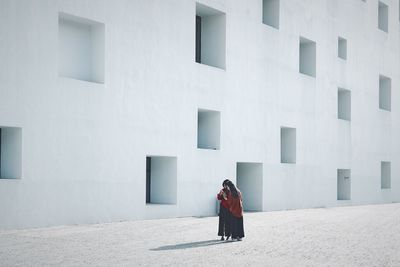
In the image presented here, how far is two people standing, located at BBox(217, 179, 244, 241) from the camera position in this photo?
15.1m

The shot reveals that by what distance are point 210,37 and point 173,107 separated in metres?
4.47

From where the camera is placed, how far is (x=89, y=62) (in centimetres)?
1991

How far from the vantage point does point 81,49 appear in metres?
19.8

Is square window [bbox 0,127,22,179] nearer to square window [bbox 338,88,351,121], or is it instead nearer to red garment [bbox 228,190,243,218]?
red garment [bbox 228,190,243,218]

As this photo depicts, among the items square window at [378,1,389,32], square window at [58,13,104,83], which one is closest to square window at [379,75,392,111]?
square window at [378,1,389,32]

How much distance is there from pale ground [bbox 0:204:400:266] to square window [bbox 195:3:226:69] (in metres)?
7.53

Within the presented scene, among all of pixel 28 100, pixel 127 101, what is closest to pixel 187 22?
pixel 127 101

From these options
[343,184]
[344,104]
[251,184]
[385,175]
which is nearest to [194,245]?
[251,184]

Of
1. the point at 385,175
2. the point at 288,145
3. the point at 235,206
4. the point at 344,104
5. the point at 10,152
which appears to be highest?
the point at 344,104

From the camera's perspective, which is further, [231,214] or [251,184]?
[251,184]

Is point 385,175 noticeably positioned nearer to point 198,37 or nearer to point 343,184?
point 343,184

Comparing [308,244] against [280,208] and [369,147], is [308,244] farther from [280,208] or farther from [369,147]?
[369,147]

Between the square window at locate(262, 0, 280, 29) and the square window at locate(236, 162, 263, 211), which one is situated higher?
the square window at locate(262, 0, 280, 29)

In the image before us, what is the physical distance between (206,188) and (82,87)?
22.4ft
